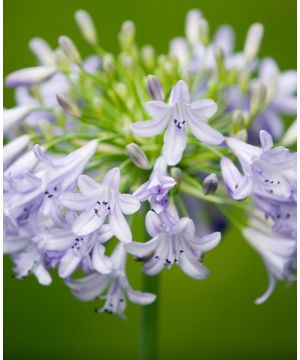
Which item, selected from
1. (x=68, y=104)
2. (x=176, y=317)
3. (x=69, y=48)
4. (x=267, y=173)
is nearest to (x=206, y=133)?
(x=267, y=173)

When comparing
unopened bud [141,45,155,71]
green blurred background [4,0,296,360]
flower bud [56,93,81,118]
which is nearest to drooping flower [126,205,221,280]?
flower bud [56,93,81,118]

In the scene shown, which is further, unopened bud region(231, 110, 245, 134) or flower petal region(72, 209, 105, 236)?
unopened bud region(231, 110, 245, 134)

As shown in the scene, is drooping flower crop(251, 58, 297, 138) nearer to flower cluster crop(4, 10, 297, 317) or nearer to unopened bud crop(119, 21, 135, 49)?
flower cluster crop(4, 10, 297, 317)

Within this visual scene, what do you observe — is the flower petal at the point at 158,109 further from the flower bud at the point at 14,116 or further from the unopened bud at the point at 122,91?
the flower bud at the point at 14,116

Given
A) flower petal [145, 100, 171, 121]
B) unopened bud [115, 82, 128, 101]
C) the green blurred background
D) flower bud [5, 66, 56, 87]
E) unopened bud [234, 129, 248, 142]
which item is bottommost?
the green blurred background

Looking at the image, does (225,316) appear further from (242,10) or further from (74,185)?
(74,185)

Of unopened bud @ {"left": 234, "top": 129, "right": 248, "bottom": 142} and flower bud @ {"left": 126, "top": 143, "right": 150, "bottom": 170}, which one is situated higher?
unopened bud @ {"left": 234, "top": 129, "right": 248, "bottom": 142}
